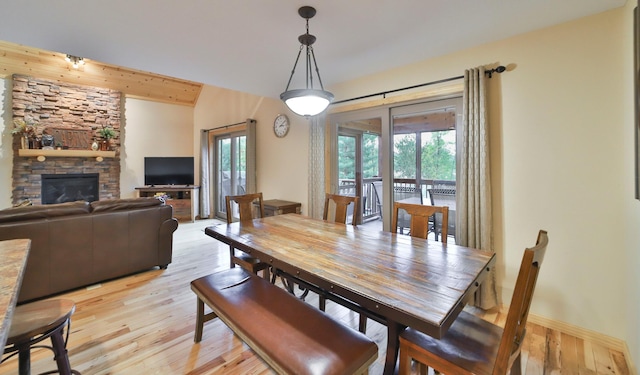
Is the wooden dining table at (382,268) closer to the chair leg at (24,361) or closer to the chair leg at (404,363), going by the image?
the chair leg at (404,363)

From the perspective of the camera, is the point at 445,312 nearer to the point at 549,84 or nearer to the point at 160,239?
A: the point at 549,84

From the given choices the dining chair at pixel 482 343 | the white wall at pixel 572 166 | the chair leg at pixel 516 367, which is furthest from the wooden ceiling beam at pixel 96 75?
Result: the chair leg at pixel 516 367

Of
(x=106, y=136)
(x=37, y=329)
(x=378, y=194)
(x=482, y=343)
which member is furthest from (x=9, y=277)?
(x=106, y=136)

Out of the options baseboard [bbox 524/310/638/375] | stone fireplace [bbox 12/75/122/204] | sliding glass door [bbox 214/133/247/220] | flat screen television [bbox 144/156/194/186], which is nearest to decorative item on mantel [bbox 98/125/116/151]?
stone fireplace [bbox 12/75/122/204]

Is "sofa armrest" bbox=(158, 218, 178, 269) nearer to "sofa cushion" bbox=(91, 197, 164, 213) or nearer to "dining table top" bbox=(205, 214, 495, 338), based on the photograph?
"sofa cushion" bbox=(91, 197, 164, 213)

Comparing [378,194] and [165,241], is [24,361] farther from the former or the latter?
[378,194]

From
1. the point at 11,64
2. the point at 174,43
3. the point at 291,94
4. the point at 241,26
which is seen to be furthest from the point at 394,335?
the point at 11,64

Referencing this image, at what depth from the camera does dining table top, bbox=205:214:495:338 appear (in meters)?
1.09

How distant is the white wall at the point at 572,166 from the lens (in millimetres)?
1929

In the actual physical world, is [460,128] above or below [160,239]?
above

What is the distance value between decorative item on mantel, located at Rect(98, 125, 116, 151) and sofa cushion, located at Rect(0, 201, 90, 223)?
3.93m

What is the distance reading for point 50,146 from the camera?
5328 millimetres

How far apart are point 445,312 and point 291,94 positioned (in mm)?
1643

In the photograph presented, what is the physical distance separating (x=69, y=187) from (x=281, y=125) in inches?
194
